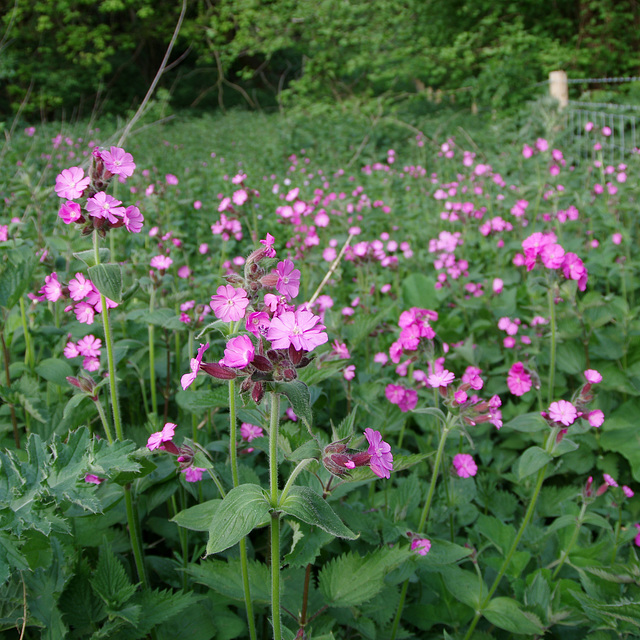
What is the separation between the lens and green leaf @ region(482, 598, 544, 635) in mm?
1436

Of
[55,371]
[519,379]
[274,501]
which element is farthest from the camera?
[519,379]

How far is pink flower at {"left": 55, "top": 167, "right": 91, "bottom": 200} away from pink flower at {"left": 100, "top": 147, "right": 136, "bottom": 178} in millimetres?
58

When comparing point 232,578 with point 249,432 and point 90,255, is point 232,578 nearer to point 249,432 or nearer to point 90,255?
point 249,432

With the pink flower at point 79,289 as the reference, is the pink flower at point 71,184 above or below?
above

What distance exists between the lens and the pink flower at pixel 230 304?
107 cm

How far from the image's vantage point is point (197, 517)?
1.18 meters

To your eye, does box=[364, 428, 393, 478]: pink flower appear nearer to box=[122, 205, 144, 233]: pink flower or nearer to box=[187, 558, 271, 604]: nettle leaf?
box=[187, 558, 271, 604]: nettle leaf

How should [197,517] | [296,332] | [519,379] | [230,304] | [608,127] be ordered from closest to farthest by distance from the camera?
1. [296,332]
2. [230,304]
3. [197,517]
4. [519,379]
5. [608,127]

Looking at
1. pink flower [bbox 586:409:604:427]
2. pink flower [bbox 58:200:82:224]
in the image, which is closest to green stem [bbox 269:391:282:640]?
pink flower [bbox 58:200:82:224]

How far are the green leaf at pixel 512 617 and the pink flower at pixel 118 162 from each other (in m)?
1.42

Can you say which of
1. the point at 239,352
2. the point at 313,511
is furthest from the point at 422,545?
the point at 239,352

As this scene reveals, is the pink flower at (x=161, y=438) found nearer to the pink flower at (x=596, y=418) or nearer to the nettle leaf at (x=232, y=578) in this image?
the nettle leaf at (x=232, y=578)

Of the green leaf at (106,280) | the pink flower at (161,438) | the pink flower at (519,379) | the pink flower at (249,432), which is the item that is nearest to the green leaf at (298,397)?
the pink flower at (161,438)

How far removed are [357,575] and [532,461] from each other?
554 millimetres
